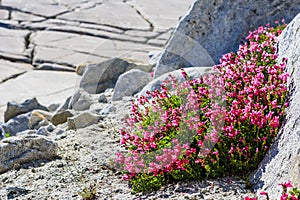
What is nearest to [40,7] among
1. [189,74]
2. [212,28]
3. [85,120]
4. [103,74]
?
[103,74]

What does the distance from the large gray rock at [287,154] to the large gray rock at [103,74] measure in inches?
119

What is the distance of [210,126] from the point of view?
12.2 ft

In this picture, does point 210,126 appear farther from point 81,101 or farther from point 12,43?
point 12,43

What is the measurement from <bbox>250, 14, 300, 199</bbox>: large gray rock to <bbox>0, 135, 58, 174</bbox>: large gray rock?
1.81 metres

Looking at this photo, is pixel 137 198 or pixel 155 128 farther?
pixel 155 128

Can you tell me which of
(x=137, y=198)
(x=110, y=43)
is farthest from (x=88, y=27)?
(x=137, y=198)

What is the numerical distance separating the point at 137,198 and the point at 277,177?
0.87 meters

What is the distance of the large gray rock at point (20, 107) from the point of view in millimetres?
6504

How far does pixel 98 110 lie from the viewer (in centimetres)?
571

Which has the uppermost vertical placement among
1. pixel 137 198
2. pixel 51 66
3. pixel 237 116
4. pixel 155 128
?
pixel 237 116

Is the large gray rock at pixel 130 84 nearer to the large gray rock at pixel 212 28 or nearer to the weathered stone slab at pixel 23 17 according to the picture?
the large gray rock at pixel 212 28

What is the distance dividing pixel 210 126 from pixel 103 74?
3.17 m

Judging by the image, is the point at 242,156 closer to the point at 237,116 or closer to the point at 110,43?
the point at 237,116

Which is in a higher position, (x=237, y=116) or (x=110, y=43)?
(x=237, y=116)
